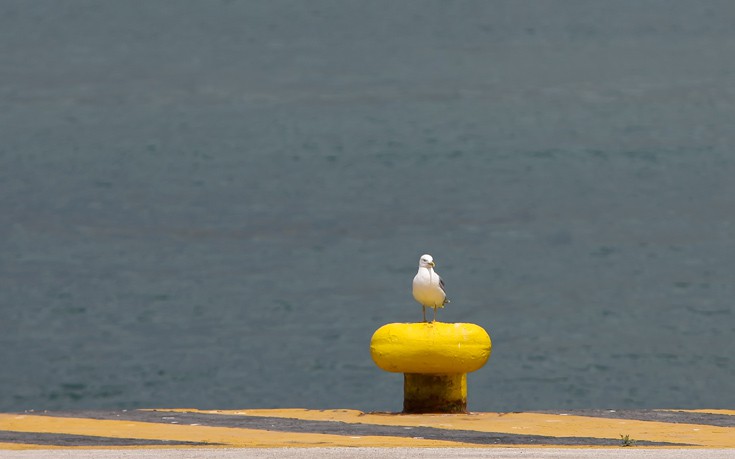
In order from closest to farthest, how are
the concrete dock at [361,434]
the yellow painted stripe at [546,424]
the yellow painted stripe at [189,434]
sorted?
the concrete dock at [361,434] → the yellow painted stripe at [189,434] → the yellow painted stripe at [546,424]

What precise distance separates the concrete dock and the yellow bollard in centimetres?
28

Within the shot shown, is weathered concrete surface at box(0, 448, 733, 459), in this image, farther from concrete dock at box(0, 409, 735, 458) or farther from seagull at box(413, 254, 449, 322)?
seagull at box(413, 254, 449, 322)

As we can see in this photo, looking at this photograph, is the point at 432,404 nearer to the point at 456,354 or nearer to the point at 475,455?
the point at 456,354

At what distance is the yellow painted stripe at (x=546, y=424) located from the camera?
11.0m

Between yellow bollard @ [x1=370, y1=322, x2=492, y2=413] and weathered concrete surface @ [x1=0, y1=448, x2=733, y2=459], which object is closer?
Answer: weathered concrete surface @ [x1=0, y1=448, x2=733, y2=459]

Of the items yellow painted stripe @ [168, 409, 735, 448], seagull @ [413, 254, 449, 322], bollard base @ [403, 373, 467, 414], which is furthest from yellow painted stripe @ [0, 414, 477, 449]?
seagull @ [413, 254, 449, 322]

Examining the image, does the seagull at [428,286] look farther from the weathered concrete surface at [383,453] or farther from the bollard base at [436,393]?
the weathered concrete surface at [383,453]

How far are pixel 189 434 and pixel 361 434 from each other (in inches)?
57.6

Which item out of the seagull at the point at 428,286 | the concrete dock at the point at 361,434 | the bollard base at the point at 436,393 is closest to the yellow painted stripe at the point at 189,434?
the concrete dock at the point at 361,434

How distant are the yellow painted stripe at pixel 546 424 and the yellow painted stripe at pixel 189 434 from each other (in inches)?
41.6

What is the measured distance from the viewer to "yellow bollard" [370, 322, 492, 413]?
12578mm

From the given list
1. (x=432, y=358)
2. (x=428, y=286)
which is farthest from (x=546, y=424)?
(x=428, y=286)

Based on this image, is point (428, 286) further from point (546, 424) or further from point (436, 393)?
point (546, 424)

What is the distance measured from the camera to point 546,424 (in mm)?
12008
